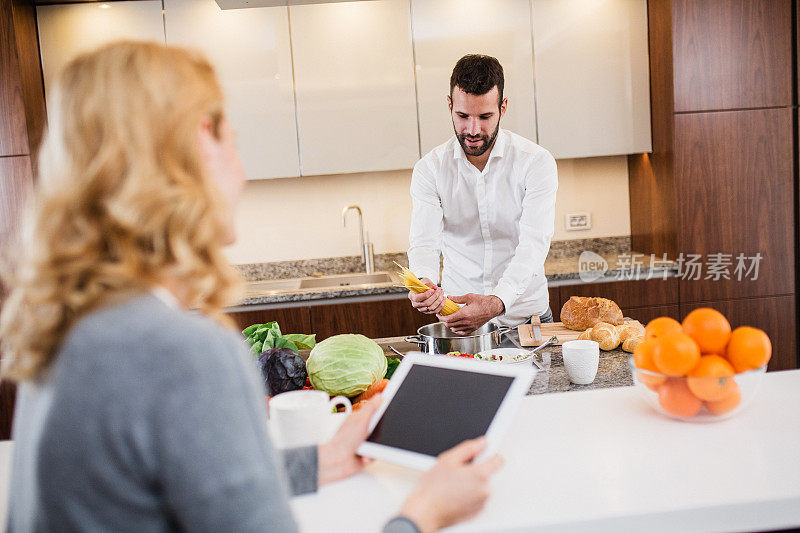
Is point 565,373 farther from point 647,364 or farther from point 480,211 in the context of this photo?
point 480,211

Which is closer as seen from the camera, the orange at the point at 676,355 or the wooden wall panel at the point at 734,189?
the orange at the point at 676,355

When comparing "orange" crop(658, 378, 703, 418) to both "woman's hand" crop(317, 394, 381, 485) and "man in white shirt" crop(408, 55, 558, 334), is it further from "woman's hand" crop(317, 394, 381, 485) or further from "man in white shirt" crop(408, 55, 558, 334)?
"man in white shirt" crop(408, 55, 558, 334)

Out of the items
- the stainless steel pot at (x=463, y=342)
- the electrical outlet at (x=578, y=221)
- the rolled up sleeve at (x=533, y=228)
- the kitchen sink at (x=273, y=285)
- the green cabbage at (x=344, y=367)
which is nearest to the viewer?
the green cabbage at (x=344, y=367)

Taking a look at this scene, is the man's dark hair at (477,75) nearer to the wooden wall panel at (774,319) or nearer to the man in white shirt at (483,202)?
the man in white shirt at (483,202)

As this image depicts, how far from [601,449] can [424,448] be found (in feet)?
0.95

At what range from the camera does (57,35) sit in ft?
11.5

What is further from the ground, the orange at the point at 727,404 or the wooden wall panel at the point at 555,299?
the orange at the point at 727,404

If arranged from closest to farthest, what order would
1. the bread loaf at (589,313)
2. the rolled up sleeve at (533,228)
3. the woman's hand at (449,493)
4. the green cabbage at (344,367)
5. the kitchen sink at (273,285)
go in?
the woman's hand at (449,493), the green cabbage at (344,367), the bread loaf at (589,313), the rolled up sleeve at (533,228), the kitchen sink at (273,285)

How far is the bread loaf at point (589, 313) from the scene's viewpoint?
203cm

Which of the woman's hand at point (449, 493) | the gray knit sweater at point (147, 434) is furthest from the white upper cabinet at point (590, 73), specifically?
the gray knit sweater at point (147, 434)

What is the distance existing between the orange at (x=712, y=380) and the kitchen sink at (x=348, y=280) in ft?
9.19

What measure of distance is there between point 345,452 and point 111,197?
1.85ft

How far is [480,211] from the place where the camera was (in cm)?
287

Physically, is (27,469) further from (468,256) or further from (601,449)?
(468,256)
